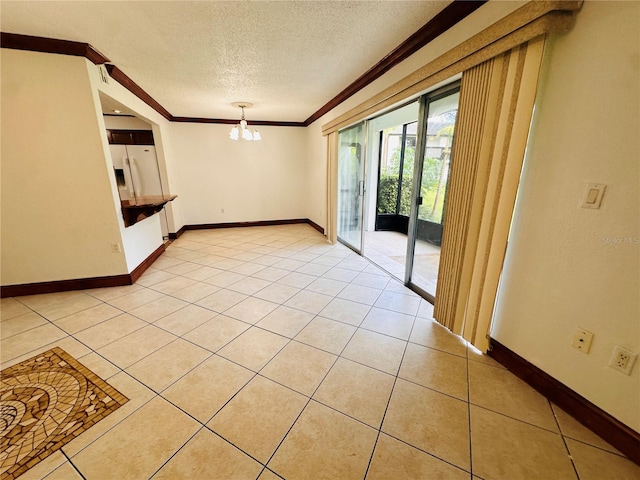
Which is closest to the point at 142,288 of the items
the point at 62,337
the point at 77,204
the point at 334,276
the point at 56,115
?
the point at 62,337

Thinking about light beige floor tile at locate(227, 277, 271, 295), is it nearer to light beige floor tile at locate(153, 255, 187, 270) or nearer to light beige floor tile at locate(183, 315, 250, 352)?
light beige floor tile at locate(183, 315, 250, 352)

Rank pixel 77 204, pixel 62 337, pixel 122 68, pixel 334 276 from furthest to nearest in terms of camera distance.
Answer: pixel 334 276 < pixel 122 68 < pixel 77 204 < pixel 62 337

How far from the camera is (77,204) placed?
2.75 meters

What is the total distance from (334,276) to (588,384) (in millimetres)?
2354

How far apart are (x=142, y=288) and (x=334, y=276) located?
90.7 inches

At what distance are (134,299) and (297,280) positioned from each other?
177 cm

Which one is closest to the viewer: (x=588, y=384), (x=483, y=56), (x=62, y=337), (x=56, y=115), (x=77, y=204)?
(x=588, y=384)

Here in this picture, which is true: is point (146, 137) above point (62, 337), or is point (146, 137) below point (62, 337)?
above

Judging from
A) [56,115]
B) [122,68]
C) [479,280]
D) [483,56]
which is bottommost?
[479,280]

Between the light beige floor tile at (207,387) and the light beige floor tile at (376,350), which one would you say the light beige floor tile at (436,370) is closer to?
the light beige floor tile at (376,350)

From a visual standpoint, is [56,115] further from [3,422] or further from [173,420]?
[173,420]

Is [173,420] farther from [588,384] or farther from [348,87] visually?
[348,87]

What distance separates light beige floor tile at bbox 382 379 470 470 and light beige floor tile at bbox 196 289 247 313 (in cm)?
176

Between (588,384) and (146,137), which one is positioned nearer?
(588,384)
